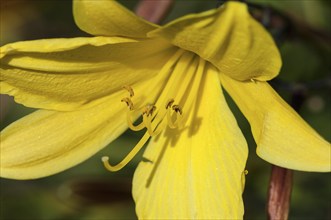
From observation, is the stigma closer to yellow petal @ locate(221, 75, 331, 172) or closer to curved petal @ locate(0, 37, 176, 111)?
curved petal @ locate(0, 37, 176, 111)

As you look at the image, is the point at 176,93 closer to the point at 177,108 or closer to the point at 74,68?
the point at 177,108

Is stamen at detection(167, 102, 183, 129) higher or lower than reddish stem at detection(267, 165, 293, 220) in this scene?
higher

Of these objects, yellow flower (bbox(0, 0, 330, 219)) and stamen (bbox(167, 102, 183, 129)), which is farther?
stamen (bbox(167, 102, 183, 129))

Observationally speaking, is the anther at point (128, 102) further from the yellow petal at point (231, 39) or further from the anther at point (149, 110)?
the yellow petal at point (231, 39)

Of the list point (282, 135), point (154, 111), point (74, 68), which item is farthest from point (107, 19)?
point (282, 135)

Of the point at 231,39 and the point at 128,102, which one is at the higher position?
the point at 231,39

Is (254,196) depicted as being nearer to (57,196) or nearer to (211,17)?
(57,196)

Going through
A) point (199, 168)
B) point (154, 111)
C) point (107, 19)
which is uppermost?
point (107, 19)

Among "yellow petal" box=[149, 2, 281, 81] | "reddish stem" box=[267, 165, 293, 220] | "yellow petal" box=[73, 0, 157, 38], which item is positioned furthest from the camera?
"reddish stem" box=[267, 165, 293, 220]

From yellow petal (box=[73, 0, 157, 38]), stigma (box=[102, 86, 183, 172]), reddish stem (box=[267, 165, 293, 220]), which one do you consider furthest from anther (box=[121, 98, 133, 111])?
reddish stem (box=[267, 165, 293, 220])
